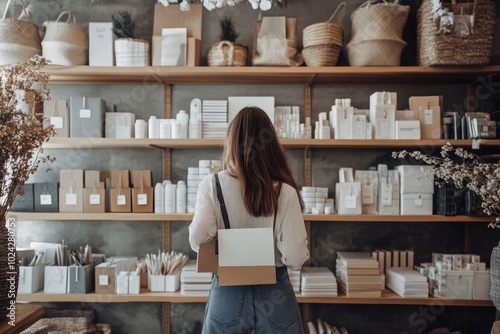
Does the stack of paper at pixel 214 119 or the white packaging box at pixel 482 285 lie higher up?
the stack of paper at pixel 214 119

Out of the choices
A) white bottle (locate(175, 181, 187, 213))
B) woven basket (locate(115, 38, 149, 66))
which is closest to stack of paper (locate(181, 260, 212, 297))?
white bottle (locate(175, 181, 187, 213))

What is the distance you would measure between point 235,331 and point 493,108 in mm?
2463

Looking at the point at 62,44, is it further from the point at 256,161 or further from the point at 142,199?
the point at 256,161

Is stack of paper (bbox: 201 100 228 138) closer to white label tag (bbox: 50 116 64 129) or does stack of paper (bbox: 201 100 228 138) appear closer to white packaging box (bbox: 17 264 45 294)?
white label tag (bbox: 50 116 64 129)

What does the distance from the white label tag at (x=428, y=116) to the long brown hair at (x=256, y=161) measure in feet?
4.64

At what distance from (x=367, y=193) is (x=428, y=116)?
66 centimetres

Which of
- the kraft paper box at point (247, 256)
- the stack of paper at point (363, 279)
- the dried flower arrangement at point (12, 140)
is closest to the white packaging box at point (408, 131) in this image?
the stack of paper at point (363, 279)

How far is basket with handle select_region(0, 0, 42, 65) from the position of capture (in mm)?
2766

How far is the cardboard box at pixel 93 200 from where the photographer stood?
2.83m

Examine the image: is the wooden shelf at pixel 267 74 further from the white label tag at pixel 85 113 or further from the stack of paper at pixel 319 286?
the stack of paper at pixel 319 286

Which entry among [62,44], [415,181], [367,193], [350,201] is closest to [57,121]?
[62,44]

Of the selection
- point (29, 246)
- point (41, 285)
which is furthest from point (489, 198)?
point (29, 246)

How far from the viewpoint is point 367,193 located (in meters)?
2.78

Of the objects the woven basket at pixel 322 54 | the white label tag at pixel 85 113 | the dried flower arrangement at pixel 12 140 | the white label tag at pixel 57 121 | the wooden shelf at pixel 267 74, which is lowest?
the dried flower arrangement at pixel 12 140
